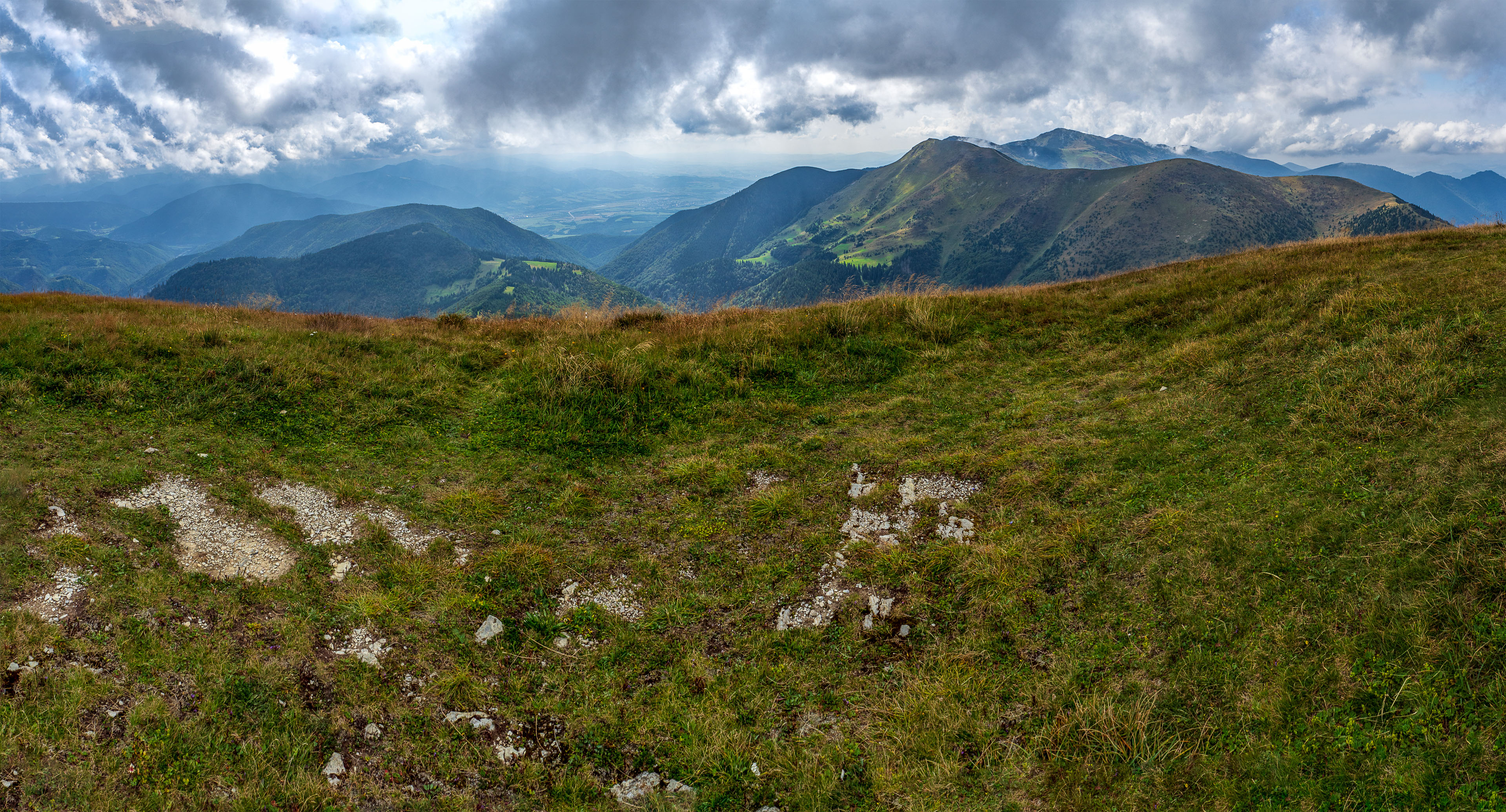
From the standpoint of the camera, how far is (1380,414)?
25.8ft

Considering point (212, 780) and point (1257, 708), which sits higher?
point (1257, 708)

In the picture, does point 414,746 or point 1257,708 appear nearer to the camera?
point 1257,708

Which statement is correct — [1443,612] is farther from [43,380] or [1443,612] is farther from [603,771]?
[43,380]

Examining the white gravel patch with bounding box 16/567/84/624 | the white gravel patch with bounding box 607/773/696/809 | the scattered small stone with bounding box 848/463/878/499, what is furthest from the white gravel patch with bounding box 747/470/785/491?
the white gravel patch with bounding box 16/567/84/624

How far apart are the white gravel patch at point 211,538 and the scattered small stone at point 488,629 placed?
270 centimetres

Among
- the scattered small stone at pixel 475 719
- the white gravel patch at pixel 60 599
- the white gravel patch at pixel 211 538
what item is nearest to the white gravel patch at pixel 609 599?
the scattered small stone at pixel 475 719

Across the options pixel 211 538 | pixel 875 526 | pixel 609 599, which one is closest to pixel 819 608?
pixel 875 526

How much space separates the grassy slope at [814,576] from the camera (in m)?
4.73

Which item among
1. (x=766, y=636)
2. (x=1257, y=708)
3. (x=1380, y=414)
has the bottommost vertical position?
(x=766, y=636)

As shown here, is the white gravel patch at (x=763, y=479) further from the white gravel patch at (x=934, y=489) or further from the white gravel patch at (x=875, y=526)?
the white gravel patch at (x=934, y=489)

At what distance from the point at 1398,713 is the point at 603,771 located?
20.8 ft

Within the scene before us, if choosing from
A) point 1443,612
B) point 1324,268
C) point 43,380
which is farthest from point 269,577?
point 1324,268

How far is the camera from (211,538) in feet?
24.5

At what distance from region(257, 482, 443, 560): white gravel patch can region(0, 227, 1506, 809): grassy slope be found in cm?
31
